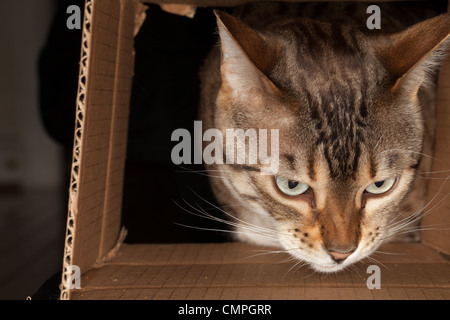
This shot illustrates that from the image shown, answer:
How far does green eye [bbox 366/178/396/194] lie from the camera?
4.05 ft

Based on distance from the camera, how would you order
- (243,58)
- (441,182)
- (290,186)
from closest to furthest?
(243,58) → (290,186) → (441,182)

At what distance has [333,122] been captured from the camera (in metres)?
1.18

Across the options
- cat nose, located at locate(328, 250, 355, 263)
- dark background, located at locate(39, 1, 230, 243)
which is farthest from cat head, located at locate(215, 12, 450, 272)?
dark background, located at locate(39, 1, 230, 243)

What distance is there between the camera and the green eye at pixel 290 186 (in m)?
1.21

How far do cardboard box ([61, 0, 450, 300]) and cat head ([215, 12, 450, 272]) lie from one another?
10 centimetres

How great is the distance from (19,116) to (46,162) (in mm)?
358

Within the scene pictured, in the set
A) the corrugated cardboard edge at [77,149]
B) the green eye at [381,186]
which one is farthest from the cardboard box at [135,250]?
the green eye at [381,186]

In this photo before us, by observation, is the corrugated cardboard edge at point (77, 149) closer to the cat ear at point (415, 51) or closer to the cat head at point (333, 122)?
the cat head at point (333, 122)

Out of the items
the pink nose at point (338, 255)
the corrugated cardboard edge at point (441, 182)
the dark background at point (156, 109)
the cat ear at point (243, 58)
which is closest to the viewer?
the cat ear at point (243, 58)

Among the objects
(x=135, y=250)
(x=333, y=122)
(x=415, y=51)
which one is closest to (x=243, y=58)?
(x=333, y=122)

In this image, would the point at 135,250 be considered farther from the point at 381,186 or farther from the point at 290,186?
the point at 381,186

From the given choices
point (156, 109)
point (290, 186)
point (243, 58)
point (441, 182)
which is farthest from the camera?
point (156, 109)

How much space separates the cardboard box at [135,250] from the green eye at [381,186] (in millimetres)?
191

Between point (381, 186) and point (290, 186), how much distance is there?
22cm
